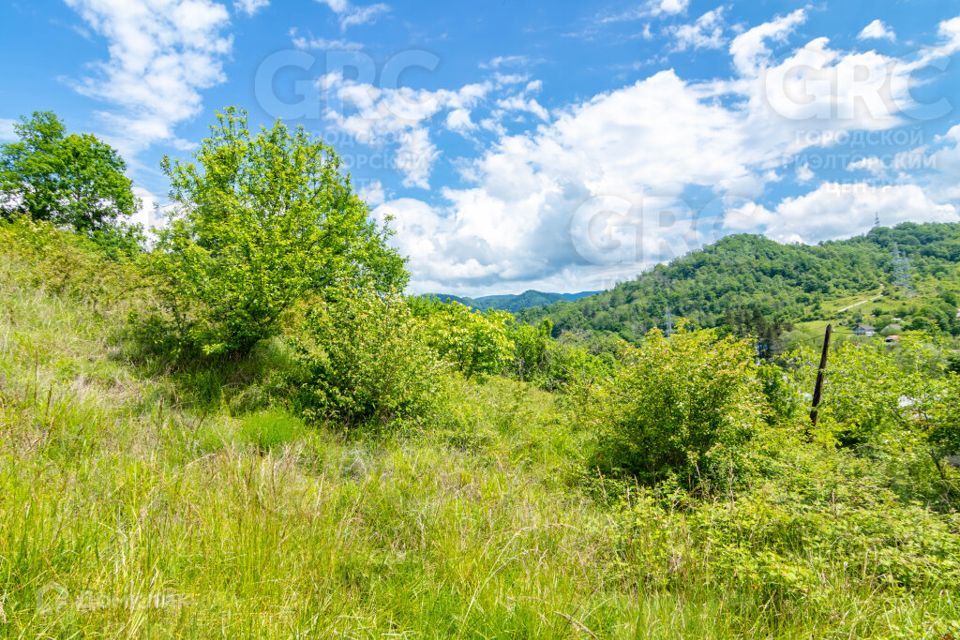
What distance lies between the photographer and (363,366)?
7.87m

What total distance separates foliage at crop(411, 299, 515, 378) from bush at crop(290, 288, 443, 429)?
23.8 ft

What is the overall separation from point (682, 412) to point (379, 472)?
654cm

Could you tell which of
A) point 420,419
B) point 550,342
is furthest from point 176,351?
point 550,342

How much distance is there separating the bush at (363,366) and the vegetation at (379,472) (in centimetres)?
6

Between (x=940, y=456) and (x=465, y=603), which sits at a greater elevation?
(x=465, y=603)

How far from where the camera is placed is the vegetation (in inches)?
88.7

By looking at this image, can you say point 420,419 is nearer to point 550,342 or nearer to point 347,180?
point 347,180

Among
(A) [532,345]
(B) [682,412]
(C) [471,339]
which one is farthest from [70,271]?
(A) [532,345]

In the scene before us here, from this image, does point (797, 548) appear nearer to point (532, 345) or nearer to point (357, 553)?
point (357, 553)

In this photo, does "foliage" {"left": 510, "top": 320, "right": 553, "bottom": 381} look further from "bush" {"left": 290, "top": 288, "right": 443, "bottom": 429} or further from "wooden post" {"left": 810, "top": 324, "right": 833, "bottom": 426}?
"bush" {"left": 290, "top": 288, "right": 443, "bottom": 429}

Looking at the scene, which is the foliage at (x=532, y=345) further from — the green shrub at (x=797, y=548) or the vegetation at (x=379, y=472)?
the green shrub at (x=797, y=548)

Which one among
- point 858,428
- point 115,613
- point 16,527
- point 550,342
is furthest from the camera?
point 550,342

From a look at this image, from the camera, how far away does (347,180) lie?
1666 centimetres

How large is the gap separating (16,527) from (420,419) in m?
6.17
